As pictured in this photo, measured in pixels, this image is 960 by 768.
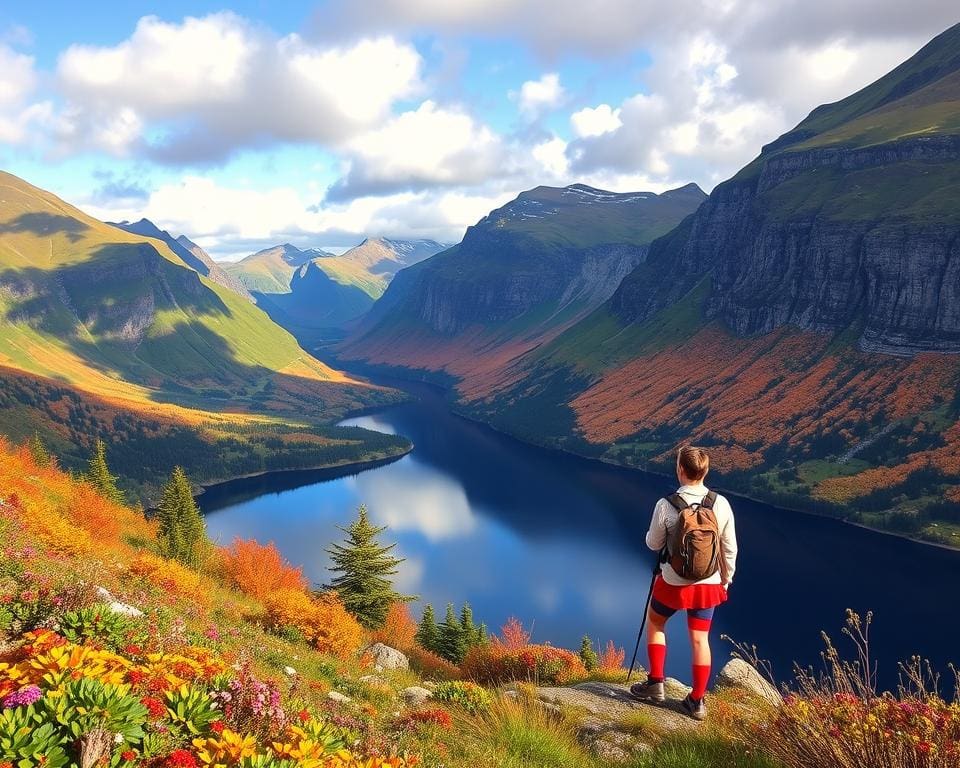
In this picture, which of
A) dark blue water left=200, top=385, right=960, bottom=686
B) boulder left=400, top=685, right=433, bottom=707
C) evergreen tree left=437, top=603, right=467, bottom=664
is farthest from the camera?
dark blue water left=200, top=385, right=960, bottom=686

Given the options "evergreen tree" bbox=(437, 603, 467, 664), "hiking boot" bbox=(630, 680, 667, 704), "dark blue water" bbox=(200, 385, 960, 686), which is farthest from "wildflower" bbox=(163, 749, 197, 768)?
"dark blue water" bbox=(200, 385, 960, 686)

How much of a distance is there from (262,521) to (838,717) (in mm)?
131190

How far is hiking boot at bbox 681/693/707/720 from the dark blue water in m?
61.3

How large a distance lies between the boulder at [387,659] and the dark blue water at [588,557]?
53.5 m

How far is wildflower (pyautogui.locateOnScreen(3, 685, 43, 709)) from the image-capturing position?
574 cm

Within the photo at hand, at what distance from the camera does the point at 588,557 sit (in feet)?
346

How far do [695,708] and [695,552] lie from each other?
3.18 meters

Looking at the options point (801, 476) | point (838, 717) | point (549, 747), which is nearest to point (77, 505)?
point (549, 747)

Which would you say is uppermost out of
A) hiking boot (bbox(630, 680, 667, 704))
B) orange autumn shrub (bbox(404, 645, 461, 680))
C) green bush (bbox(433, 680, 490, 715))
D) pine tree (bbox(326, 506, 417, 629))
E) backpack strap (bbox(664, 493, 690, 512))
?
backpack strap (bbox(664, 493, 690, 512))

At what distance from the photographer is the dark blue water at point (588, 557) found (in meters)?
78.4

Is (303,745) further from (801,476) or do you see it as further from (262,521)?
(801,476)

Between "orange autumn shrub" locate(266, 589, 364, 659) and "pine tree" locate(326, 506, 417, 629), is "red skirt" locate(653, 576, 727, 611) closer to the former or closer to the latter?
"orange autumn shrub" locate(266, 589, 364, 659)

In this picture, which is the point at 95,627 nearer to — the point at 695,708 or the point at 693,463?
the point at 693,463

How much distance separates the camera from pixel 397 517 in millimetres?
129500
